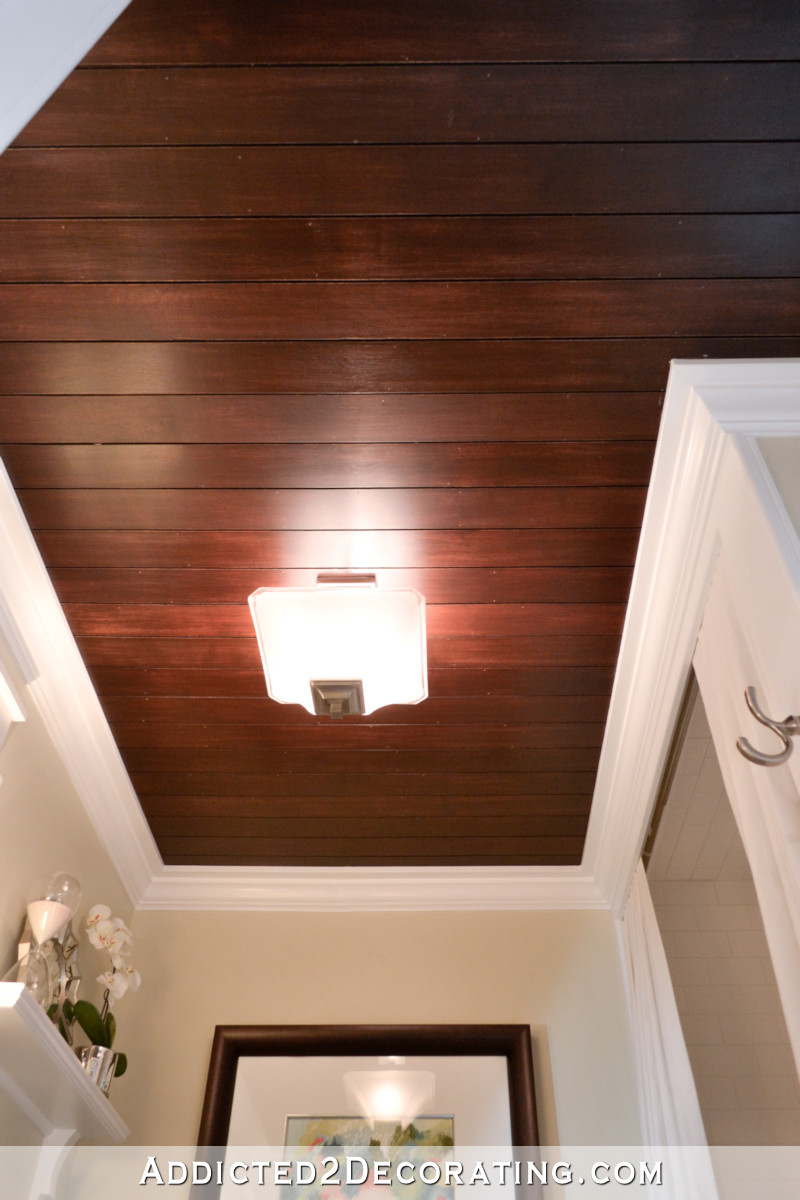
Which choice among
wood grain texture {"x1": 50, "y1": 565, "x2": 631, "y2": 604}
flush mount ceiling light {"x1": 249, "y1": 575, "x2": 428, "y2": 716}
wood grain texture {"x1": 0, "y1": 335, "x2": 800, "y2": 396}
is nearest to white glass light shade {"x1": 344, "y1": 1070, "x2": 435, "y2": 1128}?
flush mount ceiling light {"x1": 249, "y1": 575, "x2": 428, "y2": 716}

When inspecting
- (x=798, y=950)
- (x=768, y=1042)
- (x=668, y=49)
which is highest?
(x=668, y=49)

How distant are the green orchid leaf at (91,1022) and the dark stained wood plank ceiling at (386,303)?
794 mm

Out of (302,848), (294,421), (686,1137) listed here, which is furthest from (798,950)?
(302,848)

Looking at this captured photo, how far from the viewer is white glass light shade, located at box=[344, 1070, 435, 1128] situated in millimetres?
2488

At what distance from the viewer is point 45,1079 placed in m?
2.07

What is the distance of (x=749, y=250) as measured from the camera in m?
1.55

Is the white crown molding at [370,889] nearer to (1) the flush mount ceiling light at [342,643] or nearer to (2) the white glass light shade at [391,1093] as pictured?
(2) the white glass light shade at [391,1093]

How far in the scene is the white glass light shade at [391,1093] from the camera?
249 cm

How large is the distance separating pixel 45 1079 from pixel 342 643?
1.20 m

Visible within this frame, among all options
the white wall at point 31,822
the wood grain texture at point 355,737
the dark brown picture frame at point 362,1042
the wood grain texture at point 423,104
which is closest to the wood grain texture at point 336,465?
the white wall at point 31,822

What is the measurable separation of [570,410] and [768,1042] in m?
2.35

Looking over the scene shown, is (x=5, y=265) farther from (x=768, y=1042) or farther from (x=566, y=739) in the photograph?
(x=768, y=1042)

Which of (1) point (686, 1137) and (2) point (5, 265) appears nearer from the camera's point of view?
(2) point (5, 265)

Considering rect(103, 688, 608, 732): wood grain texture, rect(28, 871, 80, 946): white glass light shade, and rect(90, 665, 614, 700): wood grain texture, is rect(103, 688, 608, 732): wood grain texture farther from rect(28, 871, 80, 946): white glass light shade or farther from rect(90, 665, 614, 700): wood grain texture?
rect(28, 871, 80, 946): white glass light shade
